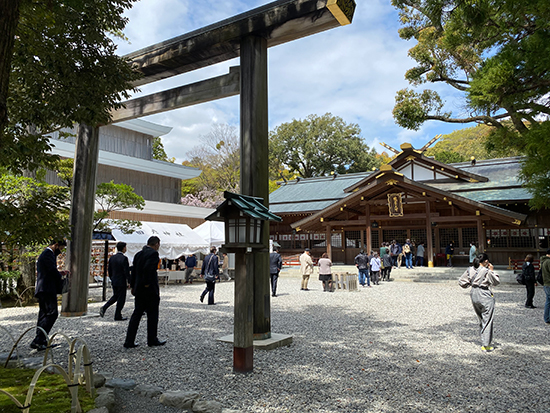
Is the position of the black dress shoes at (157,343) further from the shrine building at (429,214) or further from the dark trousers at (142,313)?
the shrine building at (429,214)

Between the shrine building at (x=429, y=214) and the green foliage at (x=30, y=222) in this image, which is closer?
the green foliage at (x=30, y=222)

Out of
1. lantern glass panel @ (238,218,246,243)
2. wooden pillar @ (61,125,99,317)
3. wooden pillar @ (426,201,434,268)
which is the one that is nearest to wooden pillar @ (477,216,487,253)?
wooden pillar @ (426,201,434,268)

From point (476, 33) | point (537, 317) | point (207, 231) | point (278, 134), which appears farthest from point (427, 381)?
point (278, 134)

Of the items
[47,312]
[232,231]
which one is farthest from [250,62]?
[47,312]

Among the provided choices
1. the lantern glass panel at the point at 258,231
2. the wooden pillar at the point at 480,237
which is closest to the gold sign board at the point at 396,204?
the wooden pillar at the point at 480,237

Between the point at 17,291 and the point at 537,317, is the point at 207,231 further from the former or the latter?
the point at 537,317

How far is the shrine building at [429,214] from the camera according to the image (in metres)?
18.0

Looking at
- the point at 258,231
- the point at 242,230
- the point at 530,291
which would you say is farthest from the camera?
the point at 530,291

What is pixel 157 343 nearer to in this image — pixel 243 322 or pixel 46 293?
pixel 46 293

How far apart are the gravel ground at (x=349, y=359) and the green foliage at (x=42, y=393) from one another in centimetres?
54

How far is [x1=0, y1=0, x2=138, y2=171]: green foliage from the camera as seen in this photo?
4578mm

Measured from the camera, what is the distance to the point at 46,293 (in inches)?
227

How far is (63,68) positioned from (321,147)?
3506 centimetres

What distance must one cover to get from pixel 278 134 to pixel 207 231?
74.2ft
